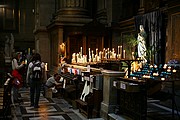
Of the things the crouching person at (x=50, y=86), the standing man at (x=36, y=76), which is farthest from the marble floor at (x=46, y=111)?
the crouching person at (x=50, y=86)

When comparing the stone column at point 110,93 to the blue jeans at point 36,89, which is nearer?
the stone column at point 110,93

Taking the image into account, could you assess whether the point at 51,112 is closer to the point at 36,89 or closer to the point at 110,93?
the point at 36,89

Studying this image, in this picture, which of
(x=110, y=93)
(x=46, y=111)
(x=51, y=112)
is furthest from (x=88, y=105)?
(x=46, y=111)

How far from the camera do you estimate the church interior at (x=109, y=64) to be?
846cm

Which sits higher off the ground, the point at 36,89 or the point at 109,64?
the point at 109,64

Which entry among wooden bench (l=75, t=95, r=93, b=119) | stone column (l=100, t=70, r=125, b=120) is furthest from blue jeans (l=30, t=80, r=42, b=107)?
stone column (l=100, t=70, r=125, b=120)

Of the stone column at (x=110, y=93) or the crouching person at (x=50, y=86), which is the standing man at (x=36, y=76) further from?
the stone column at (x=110, y=93)

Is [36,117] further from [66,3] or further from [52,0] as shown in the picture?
[52,0]

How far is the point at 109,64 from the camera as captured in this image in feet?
46.5

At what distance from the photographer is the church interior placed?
8.46 metres

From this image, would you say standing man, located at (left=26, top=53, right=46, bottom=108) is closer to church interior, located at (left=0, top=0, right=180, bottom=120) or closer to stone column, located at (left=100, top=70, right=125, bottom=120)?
church interior, located at (left=0, top=0, right=180, bottom=120)

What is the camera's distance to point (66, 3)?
65.7 ft

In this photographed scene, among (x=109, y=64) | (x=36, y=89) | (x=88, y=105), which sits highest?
(x=109, y=64)

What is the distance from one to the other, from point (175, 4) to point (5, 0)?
1194 inches
